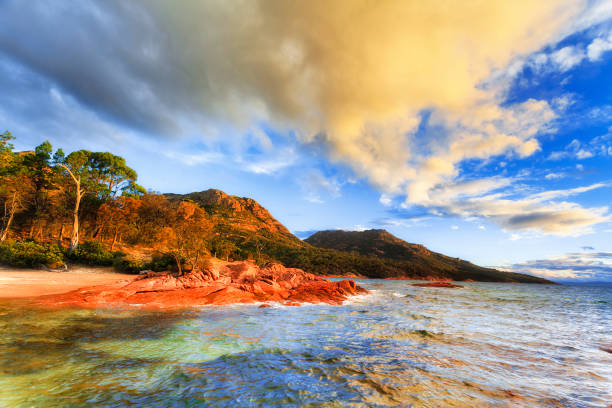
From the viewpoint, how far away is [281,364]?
22.0 ft

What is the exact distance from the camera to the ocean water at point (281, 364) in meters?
4.83

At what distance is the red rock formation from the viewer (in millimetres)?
16169

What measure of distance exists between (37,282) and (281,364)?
24.0 meters

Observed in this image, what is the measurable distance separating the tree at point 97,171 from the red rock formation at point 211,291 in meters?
23.7

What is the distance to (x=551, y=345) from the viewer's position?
33.4 ft

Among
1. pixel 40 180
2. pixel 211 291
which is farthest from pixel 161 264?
pixel 40 180

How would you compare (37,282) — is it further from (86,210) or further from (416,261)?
(416,261)

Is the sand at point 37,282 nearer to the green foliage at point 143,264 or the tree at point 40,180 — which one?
the green foliage at point 143,264

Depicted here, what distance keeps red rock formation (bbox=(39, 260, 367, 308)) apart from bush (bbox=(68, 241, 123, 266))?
37.6 ft

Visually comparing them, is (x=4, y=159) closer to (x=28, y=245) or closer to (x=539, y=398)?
(x=28, y=245)

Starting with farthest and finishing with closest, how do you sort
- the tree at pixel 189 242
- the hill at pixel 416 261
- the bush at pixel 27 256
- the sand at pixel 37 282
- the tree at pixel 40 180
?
the hill at pixel 416 261 → the tree at pixel 40 180 → the tree at pixel 189 242 → the bush at pixel 27 256 → the sand at pixel 37 282

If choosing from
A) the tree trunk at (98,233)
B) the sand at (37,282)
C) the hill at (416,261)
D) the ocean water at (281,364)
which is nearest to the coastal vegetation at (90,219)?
the tree trunk at (98,233)

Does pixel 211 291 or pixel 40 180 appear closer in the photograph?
pixel 211 291

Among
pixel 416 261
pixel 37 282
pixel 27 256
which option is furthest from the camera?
pixel 416 261
